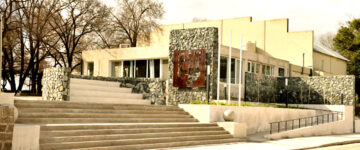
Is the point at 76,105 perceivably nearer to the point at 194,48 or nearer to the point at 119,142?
the point at 119,142

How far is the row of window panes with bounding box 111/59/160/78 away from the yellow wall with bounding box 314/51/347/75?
21139 mm

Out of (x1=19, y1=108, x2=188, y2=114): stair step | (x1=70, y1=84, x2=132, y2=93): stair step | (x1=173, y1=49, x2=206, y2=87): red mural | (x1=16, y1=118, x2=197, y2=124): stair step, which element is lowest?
(x1=16, y1=118, x2=197, y2=124): stair step

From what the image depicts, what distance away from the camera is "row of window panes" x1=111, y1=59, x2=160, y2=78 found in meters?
32.3

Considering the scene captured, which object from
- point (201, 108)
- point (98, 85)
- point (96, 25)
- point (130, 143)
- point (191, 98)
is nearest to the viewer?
point (130, 143)

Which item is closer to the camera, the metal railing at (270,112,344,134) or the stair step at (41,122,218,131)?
the stair step at (41,122,218,131)

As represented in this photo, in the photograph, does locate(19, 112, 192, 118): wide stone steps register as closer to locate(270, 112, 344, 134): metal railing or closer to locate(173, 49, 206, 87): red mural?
locate(173, 49, 206, 87): red mural

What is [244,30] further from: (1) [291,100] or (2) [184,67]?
(2) [184,67]

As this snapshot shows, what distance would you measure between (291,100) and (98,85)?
50.0ft

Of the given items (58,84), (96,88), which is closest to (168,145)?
(58,84)

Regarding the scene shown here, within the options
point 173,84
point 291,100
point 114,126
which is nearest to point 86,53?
point 173,84

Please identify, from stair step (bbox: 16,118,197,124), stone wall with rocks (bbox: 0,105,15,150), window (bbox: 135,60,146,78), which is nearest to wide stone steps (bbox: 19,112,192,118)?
stair step (bbox: 16,118,197,124)

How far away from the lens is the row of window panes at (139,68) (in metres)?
32.3

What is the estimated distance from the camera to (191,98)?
90.9 feet

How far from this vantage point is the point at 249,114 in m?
24.6
